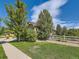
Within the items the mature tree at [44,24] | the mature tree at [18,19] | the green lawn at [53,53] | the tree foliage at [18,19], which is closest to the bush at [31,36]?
the tree foliage at [18,19]

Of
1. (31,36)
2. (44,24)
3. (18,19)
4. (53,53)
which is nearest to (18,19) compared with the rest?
(18,19)

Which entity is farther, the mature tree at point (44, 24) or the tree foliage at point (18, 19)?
the mature tree at point (44, 24)

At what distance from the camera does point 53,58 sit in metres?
8.48

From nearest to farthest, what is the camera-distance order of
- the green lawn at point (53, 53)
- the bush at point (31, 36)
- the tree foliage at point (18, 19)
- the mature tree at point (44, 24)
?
the green lawn at point (53, 53), the bush at point (31, 36), the tree foliage at point (18, 19), the mature tree at point (44, 24)

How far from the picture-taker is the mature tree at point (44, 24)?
1143 inches

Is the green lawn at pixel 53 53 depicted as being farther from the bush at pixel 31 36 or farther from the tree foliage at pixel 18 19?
the tree foliage at pixel 18 19

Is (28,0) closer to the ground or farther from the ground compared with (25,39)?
farther from the ground

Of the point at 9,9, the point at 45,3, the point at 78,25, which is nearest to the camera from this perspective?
the point at 9,9

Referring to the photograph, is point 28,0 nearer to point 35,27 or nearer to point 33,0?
point 33,0

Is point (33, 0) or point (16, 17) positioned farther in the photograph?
point (33, 0)

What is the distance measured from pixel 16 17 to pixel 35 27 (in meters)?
7.54

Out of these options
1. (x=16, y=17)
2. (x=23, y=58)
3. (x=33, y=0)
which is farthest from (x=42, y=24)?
(x=23, y=58)

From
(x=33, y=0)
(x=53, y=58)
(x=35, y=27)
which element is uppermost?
(x=33, y=0)

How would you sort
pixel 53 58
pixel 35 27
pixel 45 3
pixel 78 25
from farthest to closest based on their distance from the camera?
pixel 45 3 < pixel 35 27 < pixel 78 25 < pixel 53 58
